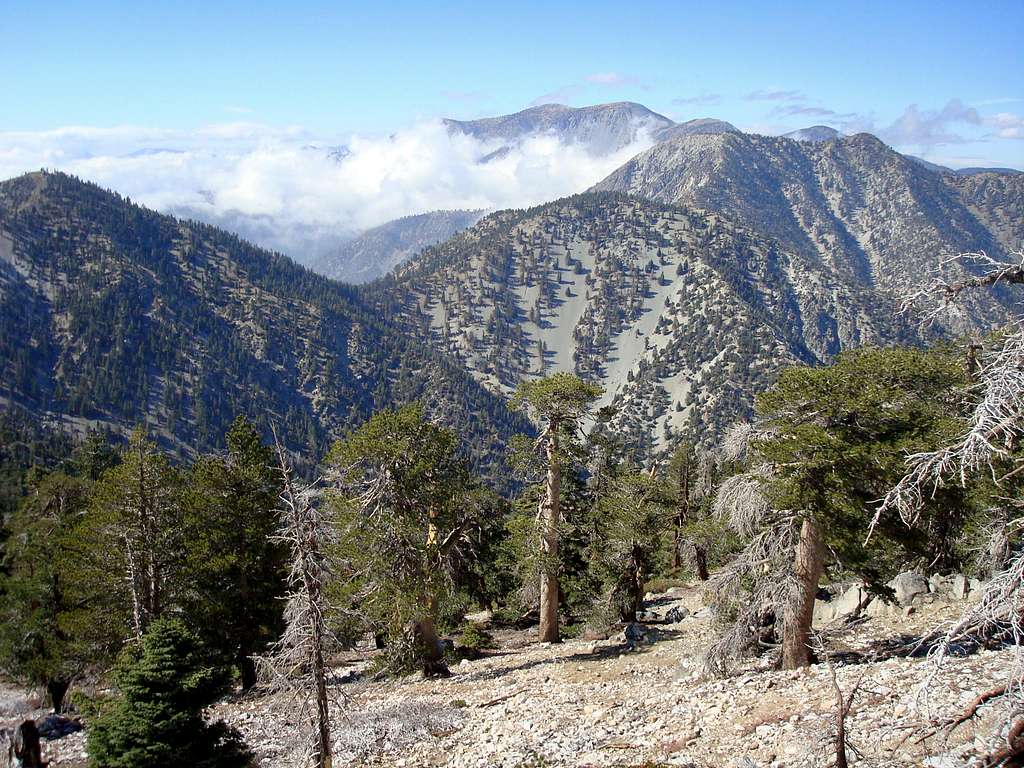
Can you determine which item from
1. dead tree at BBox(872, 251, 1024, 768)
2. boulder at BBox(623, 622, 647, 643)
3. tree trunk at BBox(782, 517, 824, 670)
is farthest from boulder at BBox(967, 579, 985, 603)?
dead tree at BBox(872, 251, 1024, 768)

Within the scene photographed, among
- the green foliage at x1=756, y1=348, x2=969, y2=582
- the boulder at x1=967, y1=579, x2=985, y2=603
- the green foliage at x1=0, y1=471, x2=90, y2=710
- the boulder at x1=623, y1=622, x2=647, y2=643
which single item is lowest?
the boulder at x1=623, y1=622, x2=647, y2=643

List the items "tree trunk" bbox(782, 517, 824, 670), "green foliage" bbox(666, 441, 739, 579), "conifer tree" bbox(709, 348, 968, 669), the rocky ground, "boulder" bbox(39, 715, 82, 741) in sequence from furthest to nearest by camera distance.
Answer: "green foliage" bbox(666, 441, 739, 579)
"boulder" bbox(39, 715, 82, 741)
"tree trunk" bbox(782, 517, 824, 670)
"conifer tree" bbox(709, 348, 968, 669)
the rocky ground

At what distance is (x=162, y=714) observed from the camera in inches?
501

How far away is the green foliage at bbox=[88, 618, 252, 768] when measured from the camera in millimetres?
12430

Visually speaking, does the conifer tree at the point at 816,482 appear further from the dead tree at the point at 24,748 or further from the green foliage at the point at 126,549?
the green foliage at the point at 126,549

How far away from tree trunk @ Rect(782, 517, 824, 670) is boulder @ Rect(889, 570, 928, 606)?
6943mm

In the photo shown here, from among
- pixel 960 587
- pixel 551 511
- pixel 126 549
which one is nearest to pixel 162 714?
pixel 126 549

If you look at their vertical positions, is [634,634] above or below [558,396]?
below

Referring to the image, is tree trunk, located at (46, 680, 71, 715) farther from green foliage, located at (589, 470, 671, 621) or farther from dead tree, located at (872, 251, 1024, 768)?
dead tree, located at (872, 251, 1024, 768)

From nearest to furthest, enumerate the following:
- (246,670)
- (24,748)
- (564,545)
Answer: (24,748)
(246,670)
(564,545)

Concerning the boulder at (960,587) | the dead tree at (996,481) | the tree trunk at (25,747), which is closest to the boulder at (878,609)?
the boulder at (960,587)

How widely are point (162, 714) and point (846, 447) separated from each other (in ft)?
50.8

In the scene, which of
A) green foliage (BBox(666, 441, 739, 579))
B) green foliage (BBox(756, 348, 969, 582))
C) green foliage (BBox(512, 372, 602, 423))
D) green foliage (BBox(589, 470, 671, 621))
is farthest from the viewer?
green foliage (BBox(666, 441, 739, 579))

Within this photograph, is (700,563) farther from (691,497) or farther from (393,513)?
(393,513)
